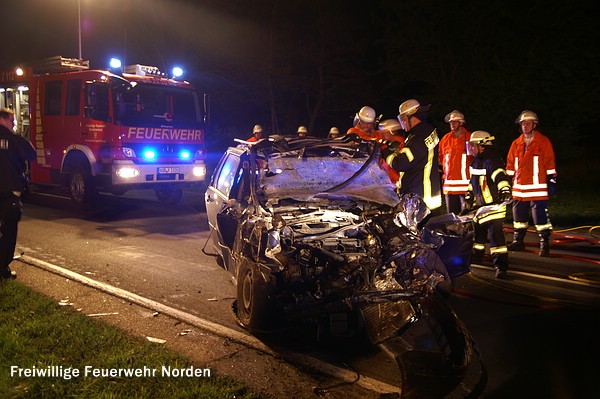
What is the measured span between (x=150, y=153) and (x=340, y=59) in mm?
11730

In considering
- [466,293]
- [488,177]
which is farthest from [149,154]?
[466,293]

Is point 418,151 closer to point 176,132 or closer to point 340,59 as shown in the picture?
point 176,132

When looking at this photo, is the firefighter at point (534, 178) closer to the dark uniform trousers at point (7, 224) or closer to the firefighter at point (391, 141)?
the firefighter at point (391, 141)

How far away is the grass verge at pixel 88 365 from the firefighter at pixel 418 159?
334 cm

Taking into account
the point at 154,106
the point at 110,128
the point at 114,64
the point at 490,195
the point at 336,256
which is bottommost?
the point at 336,256

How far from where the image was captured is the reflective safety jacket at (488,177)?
6954mm

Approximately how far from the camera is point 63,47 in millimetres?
37094

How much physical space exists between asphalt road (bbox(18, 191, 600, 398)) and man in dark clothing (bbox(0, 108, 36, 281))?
33.4 inches

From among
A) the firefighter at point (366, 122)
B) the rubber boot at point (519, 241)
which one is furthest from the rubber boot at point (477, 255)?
the firefighter at point (366, 122)

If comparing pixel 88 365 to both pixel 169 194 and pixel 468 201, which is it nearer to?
pixel 468 201

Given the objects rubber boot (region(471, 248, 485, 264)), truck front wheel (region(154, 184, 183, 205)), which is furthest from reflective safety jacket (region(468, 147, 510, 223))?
truck front wheel (region(154, 184, 183, 205))

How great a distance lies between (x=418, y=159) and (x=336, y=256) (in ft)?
7.90

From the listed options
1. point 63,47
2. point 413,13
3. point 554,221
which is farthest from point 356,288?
point 63,47

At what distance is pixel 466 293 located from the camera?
599 cm
